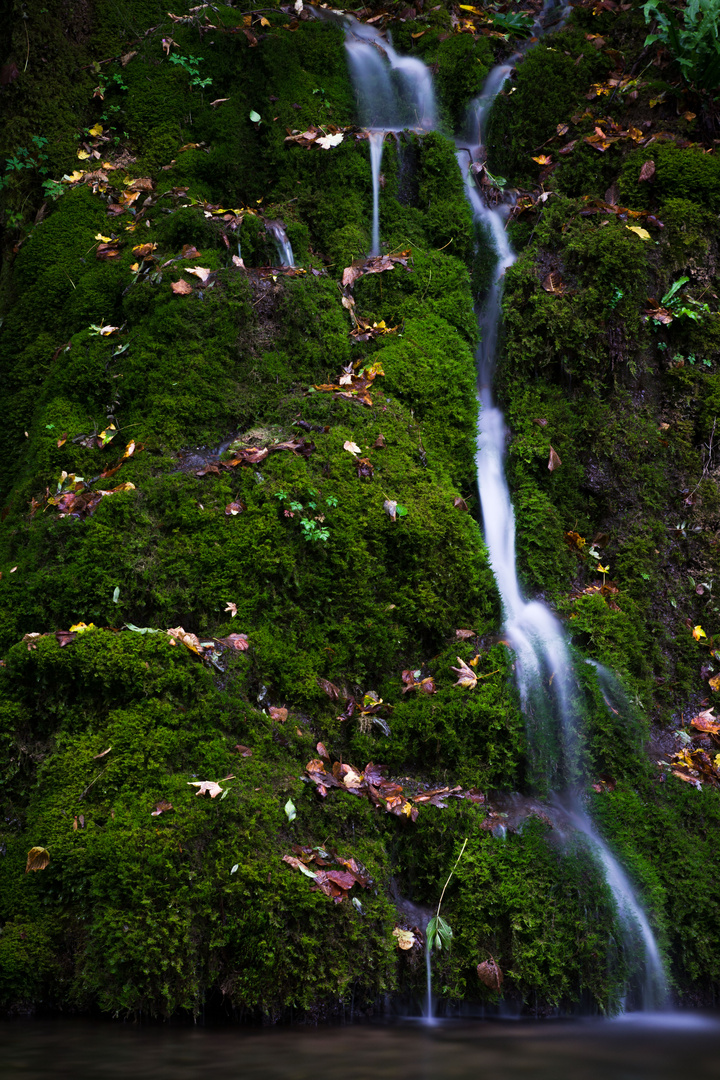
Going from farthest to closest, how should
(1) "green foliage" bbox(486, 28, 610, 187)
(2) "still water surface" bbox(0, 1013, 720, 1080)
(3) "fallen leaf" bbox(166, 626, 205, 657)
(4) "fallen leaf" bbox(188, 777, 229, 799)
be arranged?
(1) "green foliage" bbox(486, 28, 610, 187)
(3) "fallen leaf" bbox(166, 626, 205, 657)
(4) "fallen leaf" bbox(188, 777, 229, 799)
(2) "still water surface" bbox(0, 1013, 720, 1080)

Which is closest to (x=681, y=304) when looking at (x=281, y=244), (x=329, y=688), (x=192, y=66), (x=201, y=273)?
(x=281, y=244)

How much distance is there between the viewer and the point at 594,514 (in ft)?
19.1

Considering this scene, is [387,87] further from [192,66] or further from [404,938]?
[404,938]

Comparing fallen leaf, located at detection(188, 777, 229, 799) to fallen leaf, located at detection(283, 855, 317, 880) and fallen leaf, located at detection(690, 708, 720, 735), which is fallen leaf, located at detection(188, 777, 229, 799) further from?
fallen leaf, located at detection(690, 708, 720, 735)

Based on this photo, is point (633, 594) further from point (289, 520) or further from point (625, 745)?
point (289, 520)

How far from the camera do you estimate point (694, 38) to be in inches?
252

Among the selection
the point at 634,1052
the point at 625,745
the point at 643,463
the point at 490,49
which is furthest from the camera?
the point at 490,49

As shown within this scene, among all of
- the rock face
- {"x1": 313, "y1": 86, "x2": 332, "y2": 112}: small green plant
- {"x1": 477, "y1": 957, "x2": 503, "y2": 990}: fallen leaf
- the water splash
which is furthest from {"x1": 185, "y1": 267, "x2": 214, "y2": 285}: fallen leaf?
{"x1": 477, "y1": 957, "x2": 503, "y2": 990}: fallen leaf

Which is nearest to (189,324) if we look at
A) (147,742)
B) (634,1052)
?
(147,742)

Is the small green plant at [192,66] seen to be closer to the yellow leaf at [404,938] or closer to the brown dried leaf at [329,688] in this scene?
the brown dried leaf at [329,688]

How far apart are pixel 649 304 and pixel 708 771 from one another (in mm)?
3490

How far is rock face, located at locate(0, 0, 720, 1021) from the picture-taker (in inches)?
139

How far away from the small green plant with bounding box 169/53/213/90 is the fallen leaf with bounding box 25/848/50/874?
5.97 metres

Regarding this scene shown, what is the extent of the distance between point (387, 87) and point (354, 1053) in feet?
24.1
